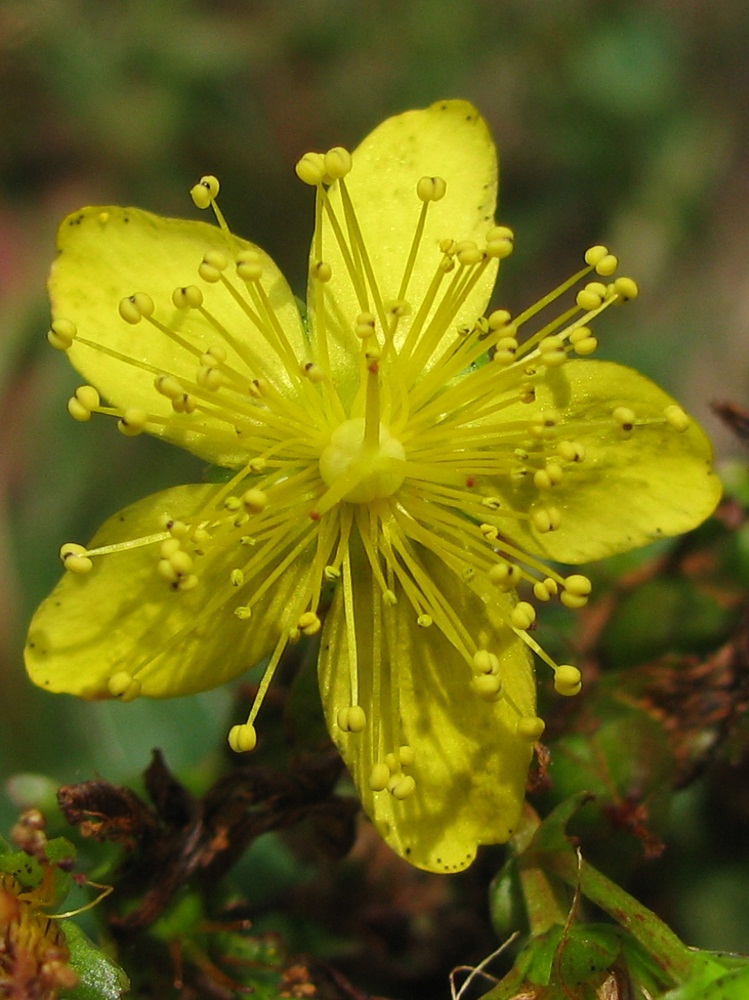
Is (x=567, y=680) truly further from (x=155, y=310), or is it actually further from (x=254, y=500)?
(x=155, y=310)

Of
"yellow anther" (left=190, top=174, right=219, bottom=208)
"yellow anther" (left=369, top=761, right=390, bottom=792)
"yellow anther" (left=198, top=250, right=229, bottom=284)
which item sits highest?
"yellow anther" (left=190, top=174, right=219, bottom=208)

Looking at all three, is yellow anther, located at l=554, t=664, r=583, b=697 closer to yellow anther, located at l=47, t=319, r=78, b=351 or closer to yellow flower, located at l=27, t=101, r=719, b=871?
yellow flower, located at l=27, t=101, r=719, b=871

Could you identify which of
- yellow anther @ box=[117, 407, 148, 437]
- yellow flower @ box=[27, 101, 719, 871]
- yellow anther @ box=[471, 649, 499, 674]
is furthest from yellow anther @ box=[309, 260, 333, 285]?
yellow anther @ box=[471, 649, 499, 674]

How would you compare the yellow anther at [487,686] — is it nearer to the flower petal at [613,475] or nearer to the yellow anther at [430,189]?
the flower petal at [613,475]

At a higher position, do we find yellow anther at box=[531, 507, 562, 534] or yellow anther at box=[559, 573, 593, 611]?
yellow anther at box=[531, 507, 562, 534]

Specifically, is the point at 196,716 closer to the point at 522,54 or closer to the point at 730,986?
the point at 730,986

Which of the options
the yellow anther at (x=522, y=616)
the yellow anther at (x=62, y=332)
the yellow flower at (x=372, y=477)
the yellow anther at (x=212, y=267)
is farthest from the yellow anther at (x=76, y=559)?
the yellow anther at (x=522, y=616)

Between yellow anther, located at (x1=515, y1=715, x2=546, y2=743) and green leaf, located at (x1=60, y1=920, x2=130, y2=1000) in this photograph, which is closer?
green leaf, located at (x1=60, y1=920, x2=130, y2=1000)
